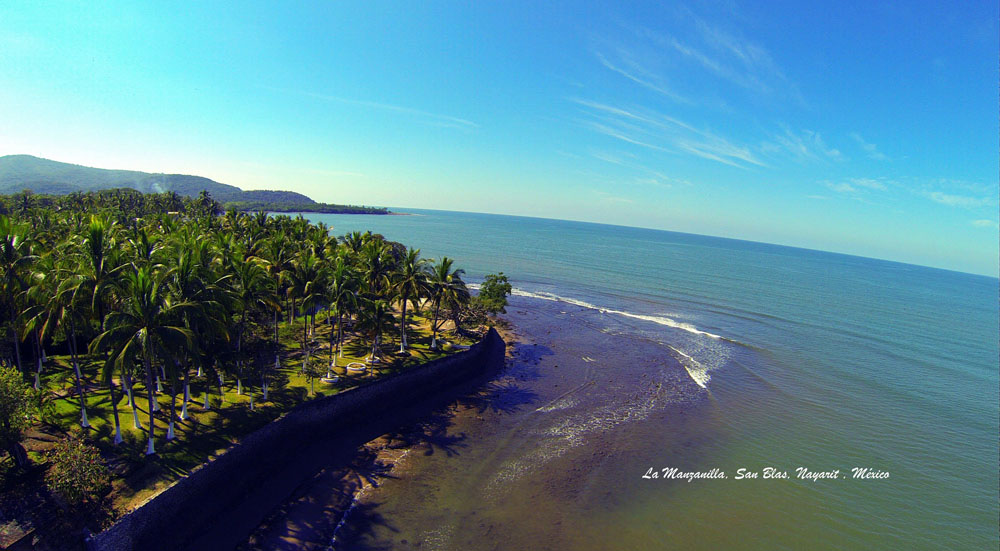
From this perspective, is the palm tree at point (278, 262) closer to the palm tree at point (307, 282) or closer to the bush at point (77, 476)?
the palm tree at point (307, 282)

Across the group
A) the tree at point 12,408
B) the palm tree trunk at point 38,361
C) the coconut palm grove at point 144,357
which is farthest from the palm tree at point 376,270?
the tree at point 12,408

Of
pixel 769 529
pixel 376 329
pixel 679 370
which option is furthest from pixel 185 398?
pixel 679 370

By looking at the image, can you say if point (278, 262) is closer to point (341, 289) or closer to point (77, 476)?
point (341, 289)

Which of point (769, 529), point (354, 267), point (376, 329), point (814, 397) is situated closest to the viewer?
point (769, 529)

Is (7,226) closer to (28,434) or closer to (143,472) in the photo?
(28,434)

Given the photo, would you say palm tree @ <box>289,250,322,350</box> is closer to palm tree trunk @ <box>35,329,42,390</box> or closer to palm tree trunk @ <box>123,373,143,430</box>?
palm tree trunk @ <box>123,373,143,430</box>

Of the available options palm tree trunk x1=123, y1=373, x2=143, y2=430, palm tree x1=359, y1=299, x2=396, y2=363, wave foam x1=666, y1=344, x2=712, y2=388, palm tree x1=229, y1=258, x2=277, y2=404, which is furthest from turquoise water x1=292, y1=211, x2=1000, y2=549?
palm tree x1=229, y1=258, x2=277, y2=404
